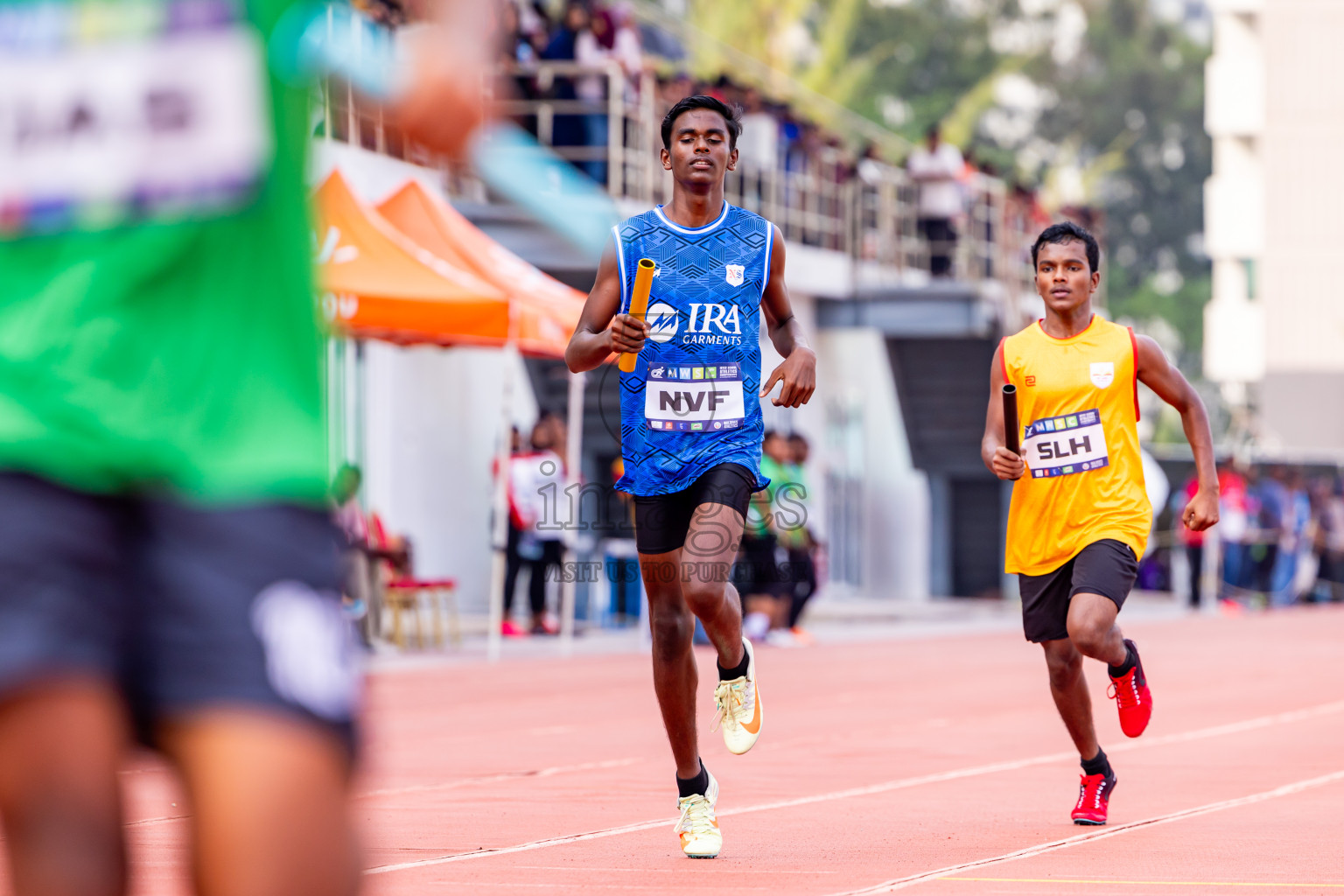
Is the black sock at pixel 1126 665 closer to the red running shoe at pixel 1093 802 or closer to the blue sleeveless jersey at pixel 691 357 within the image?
the red running shoe at pixel 1093 802

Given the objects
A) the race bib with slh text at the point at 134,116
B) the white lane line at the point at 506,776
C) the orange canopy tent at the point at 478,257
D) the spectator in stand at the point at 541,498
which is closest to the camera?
the race bib with slh text at the point at 134,116

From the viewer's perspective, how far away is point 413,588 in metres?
16.7

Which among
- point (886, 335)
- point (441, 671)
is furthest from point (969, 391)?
point (441, 671)

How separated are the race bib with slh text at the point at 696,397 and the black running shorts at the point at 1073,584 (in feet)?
4.47

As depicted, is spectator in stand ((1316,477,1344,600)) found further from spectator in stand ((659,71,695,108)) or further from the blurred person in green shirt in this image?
the blurred person in green shirt

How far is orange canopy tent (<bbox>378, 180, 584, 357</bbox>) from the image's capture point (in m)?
15.3

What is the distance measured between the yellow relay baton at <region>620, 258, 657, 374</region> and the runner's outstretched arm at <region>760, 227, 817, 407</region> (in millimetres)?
367

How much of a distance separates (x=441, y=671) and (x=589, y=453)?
7960 millimetres

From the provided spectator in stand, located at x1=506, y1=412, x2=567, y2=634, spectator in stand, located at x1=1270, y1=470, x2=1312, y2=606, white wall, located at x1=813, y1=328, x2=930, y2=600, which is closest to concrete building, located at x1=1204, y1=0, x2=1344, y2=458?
spectator in stand, located at x1=1270, y1=470, x2=1312, y2=606

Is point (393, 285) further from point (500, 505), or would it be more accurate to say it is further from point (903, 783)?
point (903, 783)

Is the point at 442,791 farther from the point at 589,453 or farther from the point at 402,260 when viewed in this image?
the point at 589,453

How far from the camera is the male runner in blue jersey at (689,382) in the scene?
613 centimetres

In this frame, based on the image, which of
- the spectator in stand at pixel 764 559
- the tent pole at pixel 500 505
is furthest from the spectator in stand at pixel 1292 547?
the tent pole at pixel 500 505

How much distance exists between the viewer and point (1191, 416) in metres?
7.32
